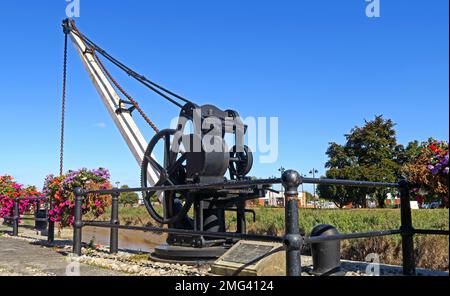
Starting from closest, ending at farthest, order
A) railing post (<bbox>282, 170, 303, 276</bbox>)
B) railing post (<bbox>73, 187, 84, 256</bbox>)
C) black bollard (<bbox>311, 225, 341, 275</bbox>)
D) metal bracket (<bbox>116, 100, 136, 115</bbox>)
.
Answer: railing post (<bbox>282, 170, 303, 276</bbox>) < black bollard (<bbox>311, 225, 341, 275</bbox>) < railing post (<bbox>73, 187, 84, 256</bbox>) < metal bracket (<bbox>116, 100, 136, 115</bbox>)

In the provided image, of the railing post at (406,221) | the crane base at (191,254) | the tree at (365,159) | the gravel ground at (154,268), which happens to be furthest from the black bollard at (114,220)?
the tree at (365,159)

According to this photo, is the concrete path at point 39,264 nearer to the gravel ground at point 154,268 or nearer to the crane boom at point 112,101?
the gravel ground at point 154,268

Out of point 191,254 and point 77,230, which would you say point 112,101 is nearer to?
point 77,230

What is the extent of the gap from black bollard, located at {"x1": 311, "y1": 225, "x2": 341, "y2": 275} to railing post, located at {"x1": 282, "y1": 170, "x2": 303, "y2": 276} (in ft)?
5.63

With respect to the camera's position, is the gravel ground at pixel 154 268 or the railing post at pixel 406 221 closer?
the railing post at pixel 406 221

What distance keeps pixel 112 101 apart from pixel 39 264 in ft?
30.6

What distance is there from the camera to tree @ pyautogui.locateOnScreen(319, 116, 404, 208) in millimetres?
50094

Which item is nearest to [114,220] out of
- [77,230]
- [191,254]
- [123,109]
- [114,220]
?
[114,220]

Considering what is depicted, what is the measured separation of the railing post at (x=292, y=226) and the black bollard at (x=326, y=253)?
1715 millimetres

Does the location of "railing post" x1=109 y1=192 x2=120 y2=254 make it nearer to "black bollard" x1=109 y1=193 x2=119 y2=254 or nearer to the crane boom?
"black bollard" x1=109 y1=193 x2=119 y2=254

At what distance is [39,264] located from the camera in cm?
530

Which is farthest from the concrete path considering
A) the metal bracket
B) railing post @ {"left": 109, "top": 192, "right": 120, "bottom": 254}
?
the metal bracket

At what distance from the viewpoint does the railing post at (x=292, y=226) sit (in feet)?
9.37
